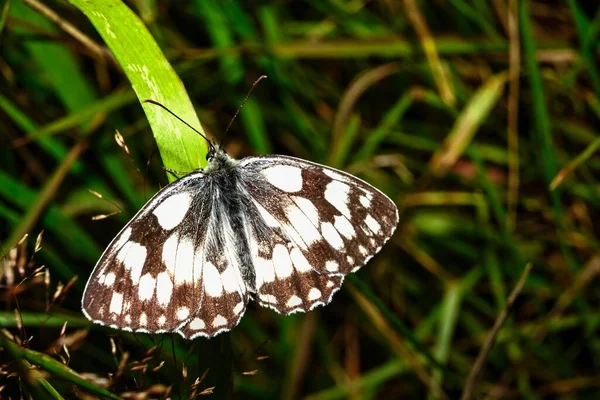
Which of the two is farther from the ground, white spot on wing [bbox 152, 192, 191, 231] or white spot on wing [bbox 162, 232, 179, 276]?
white spot on wing [bbox 152, 192, 191, 231]

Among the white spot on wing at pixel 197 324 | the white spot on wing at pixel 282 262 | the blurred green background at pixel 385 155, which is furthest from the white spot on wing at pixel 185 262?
the blurred green background at pixel 385 155

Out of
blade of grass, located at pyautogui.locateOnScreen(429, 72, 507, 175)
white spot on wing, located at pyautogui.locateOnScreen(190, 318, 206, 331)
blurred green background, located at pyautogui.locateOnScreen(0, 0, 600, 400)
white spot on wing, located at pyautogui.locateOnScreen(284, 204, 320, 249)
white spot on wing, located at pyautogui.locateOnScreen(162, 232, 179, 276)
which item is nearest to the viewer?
white spot on wing, located at pyautogui.locateOnScreen(190, 318, 206, 331)

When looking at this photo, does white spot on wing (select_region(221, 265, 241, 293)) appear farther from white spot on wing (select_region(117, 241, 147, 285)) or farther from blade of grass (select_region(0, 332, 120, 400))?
blade of grass (select_region(0, 332, 120, 400))

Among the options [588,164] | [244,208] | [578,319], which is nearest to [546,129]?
[588,164]

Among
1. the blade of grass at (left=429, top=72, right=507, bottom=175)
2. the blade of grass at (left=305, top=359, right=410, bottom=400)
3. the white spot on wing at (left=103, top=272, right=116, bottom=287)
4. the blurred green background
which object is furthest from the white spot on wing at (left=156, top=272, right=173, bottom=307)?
the blade of grass at (left=429, top=72, right=507, bottom=175)

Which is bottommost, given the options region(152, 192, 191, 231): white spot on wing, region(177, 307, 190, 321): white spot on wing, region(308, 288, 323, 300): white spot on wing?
region(308, 288, 323, 300): white spot on wing

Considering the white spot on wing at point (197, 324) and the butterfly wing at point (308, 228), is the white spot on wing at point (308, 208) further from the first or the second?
the white spot on wing at point (197, 324)

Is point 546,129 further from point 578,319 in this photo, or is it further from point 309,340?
point 309,340

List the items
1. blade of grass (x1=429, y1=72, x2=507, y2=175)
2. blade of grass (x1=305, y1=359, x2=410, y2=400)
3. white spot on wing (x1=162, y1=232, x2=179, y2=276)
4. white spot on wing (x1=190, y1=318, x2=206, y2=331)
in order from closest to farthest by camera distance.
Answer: white spot on wing (x1=190, y1=318, x2=206, y2=331)
white spot on wing (x1=162, y1=232, x2=179, y2=276)
blade of grass (x1=305, y1=359, x2=410, y2=400)
blade of grass (x1=429, y1=72, x2=507, y2=175)
